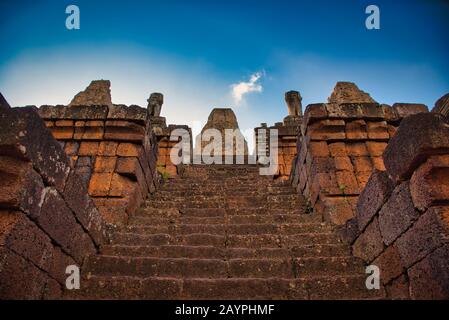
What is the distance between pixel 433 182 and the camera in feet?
7.86

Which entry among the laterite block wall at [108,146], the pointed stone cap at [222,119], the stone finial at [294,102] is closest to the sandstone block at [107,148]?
the laterite block wall at [108,146]

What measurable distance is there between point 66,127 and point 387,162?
232 inches

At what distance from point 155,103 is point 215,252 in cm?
1381

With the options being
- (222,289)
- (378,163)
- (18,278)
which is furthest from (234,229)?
(378,163)

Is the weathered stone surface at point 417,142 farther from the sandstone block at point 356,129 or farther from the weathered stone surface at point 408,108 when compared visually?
the weathered stone surface at point 408,108

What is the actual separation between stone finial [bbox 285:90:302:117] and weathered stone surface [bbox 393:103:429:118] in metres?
9.89

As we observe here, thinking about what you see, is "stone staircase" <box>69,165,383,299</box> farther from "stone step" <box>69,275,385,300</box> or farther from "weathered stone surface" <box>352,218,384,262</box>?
"weathered stone surface" <box>352,218,384,262</box>

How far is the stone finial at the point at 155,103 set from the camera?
16109 millimetres

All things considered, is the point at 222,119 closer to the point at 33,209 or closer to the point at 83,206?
the point at 83,206

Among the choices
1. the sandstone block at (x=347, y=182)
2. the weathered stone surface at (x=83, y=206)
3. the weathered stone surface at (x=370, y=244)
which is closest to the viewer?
the weathered stone surface at (x=83, y=206)

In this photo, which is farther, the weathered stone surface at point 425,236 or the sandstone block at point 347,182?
the sandstone block at point 347,182

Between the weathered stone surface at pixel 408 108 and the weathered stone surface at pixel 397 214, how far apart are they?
417cm

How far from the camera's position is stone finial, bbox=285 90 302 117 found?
54.7 feet
